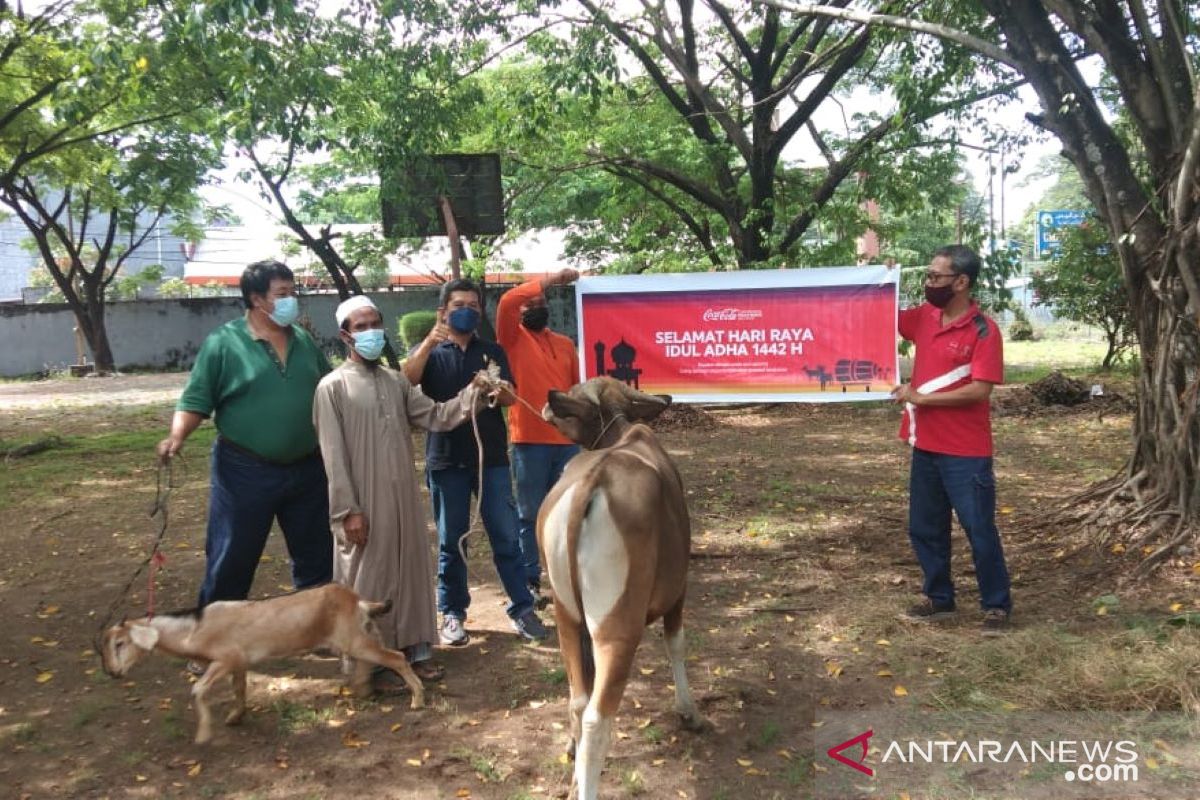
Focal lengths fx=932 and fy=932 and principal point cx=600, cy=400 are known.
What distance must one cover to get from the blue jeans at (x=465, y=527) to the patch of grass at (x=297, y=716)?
944 millimetres

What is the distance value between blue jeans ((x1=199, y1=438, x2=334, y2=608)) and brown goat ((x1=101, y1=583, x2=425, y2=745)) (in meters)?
0.40

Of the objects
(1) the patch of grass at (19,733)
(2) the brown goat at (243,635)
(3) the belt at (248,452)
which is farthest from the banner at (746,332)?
(1) the patch of grass at (19,733)

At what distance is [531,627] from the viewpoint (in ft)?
16.5

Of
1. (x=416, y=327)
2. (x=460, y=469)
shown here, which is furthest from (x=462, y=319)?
(x=416, y=327)

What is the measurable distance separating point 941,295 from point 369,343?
2844 mm

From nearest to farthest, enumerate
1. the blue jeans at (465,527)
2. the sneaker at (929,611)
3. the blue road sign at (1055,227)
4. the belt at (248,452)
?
the belt at (248,452) < the blue jeans at (465,527) < the sneaker at (929,611) < the blue road sign at (1055,227)

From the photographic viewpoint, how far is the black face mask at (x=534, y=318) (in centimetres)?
530

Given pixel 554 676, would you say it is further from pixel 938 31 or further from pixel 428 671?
pixel 938 31

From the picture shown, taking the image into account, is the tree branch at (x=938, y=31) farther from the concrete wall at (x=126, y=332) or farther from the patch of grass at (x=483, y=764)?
the concrete wall at (x=126, y=332)

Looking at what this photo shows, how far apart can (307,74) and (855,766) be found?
7823 millimetres

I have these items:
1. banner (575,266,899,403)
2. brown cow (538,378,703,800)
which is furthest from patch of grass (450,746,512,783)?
banner (575,266,899,403)

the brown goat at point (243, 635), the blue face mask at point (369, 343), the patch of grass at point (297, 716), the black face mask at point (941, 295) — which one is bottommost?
the patch of grass at point (297, 716)

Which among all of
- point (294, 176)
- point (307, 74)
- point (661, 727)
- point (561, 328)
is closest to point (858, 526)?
point (661, 727)

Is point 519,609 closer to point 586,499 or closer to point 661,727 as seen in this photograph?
point 661,727
